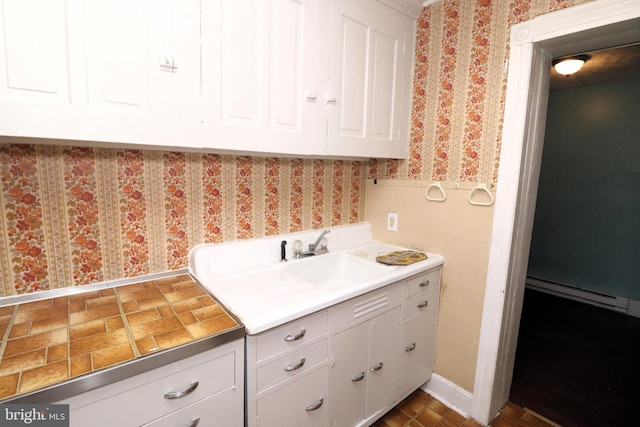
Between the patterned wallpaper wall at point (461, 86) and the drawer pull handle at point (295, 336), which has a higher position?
the patterned wallpaper wall at point (461, 86)

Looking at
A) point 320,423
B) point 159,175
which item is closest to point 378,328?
point 320,423

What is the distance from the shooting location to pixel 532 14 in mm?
1545

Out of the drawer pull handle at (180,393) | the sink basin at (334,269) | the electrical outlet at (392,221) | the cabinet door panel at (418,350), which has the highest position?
the electrical outlet at (392,221)

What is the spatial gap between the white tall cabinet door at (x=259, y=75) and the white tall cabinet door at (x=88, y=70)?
15 cm

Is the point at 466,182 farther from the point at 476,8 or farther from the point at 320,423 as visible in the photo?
the point at 320,423

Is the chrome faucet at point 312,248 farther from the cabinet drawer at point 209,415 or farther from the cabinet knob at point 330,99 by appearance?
the cabinet drawer at point 209,415

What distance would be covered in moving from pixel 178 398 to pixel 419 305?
4.40 feet

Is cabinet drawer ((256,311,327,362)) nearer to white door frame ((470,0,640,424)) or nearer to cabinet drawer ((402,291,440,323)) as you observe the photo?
cabinet drawer ((402,291,440,323))

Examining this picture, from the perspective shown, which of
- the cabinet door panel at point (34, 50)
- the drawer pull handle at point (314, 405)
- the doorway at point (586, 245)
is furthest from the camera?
the doorway at point (586, 245)

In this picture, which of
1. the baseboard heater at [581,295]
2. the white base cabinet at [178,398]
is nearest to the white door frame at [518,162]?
the white base cabinet at [178,398]

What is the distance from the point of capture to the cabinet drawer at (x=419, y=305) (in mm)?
1774

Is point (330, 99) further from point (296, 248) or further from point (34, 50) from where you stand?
point (34, 50)

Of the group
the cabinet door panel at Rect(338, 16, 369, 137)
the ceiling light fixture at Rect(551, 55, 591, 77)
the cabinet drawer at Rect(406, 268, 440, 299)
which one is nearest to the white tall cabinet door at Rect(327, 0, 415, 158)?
the cabinet door panel at Rect(338, 16, 369, 137)

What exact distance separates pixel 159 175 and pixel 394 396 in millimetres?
1706
